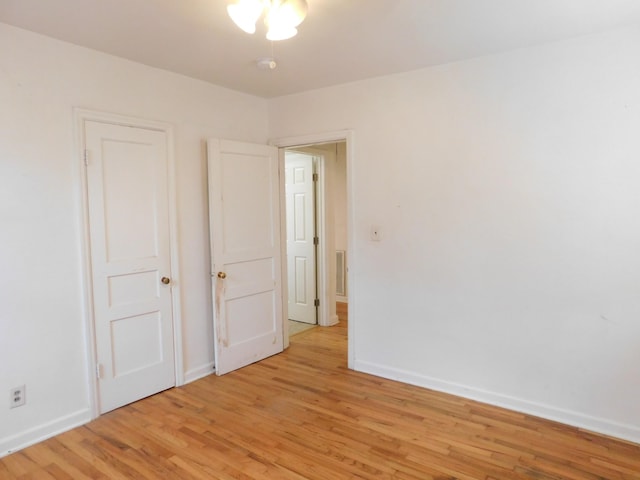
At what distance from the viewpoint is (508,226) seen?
110 inches

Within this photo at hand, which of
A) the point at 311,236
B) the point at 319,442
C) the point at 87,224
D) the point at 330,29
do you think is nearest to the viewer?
A: the point at 330,29

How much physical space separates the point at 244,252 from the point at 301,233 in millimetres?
1369

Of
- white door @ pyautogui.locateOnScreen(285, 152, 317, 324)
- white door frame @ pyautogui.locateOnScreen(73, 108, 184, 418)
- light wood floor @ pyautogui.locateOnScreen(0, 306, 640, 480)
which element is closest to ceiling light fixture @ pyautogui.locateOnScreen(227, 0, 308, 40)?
white door frame @ pyautogui.locateOnScreen(73, 108, 184, 418)

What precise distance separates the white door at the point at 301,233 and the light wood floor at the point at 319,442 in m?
1.78

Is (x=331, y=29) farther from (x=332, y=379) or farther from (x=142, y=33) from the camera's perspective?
(x=332, y=379)

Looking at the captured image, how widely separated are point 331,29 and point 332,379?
2600 mm

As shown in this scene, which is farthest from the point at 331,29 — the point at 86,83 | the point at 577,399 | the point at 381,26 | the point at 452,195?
the point at 577,399

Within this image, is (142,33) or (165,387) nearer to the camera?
(142,33)

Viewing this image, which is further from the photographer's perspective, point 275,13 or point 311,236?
point 311,236

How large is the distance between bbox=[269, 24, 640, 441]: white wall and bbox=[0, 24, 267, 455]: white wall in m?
1.77

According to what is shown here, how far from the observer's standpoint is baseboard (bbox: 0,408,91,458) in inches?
93.7

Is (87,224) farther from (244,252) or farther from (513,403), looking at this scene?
(513,403)

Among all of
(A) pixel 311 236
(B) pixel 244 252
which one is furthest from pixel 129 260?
(A) pixel 311 236

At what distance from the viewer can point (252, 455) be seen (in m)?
2.36
